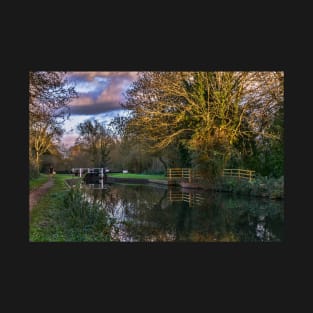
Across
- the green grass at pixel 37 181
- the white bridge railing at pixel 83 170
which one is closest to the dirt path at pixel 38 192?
the green grass at pixel 37 181

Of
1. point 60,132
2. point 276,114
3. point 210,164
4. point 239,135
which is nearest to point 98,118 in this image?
point 60,132

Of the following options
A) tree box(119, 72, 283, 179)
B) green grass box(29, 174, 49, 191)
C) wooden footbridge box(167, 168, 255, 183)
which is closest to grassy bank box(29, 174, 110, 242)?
green grass box(29, 174, 49, 191)

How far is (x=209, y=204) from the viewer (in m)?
12.9

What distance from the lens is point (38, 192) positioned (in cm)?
879

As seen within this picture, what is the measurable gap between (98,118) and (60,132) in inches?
40.8

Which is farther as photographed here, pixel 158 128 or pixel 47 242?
pixel 158 128

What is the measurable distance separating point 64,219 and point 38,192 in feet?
2.79

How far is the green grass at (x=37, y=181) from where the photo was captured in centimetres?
824

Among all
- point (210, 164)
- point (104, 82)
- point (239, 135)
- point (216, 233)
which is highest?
point (104, 82)

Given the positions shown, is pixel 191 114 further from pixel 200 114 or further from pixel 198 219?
pixel 198 219

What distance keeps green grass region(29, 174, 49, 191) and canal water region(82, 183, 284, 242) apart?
1.81 m

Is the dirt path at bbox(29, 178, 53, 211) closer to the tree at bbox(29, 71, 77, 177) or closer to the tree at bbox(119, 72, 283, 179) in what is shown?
the tree at bbox(29, 71, 77, 177)

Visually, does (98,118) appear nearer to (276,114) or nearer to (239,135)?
(276,114)

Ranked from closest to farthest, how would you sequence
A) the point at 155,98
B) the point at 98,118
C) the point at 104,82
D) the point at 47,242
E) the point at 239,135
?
the point at 47,242
the point at 104,82
the point at 98,118
the point at 239,135
the point at 155,98
